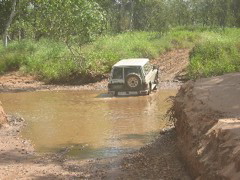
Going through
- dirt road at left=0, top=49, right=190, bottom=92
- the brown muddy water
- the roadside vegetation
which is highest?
the roadside vegetation

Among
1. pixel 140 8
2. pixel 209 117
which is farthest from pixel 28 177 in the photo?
pixel 140 8

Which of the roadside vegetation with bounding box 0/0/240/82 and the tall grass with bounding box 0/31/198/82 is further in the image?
the tall grass with bounding box 0/31/198/82

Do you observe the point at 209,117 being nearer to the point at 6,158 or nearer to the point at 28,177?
the point at 28,177

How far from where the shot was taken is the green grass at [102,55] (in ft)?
68.8

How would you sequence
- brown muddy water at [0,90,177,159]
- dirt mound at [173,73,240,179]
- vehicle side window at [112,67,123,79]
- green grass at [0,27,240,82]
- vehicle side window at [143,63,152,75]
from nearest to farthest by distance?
dirt mound at [173,73,240,179]
brown muddy water at [0,90,177,159]
vehicle side window at [112,67,123,79]
vehicle side window at [143,63,152,75]
green grass at [0,27,240,82]

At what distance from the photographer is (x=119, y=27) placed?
5506 cm

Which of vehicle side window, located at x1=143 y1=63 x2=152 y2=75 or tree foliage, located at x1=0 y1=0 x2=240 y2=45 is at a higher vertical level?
tree foliage, located at x1=0 y1=0 x2=240 y2=45

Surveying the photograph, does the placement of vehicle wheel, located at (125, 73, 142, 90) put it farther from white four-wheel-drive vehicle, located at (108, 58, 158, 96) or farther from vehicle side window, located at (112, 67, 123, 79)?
vehicle side window, located at (112, 67, 123, 79)

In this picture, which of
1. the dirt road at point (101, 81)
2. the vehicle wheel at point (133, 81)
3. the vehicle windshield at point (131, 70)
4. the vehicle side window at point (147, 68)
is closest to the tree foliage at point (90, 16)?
the dirt road at point (101, 81)

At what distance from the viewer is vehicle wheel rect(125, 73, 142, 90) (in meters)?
17.2

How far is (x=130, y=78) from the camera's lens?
56.7 ft

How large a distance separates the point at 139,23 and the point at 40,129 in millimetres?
50358

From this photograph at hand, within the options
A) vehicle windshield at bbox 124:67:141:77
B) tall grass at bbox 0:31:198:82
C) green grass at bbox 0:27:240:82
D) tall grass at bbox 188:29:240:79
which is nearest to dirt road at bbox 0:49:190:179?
vehicle windshield at bbox 124:67:141:77

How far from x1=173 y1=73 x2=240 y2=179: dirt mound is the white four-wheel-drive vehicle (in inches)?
327
